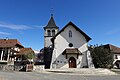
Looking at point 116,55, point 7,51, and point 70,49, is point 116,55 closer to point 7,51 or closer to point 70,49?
point 70,49

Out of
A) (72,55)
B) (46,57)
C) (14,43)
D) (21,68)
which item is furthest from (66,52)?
(14,43)

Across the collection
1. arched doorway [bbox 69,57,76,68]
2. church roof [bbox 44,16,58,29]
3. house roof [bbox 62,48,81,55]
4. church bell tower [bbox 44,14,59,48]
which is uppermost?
church roof [bbox 44,16,58,29]

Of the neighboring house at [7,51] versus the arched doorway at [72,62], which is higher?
the neighboring house at [7,51]

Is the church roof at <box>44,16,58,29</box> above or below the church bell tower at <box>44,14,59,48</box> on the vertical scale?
above

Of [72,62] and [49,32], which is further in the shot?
[49,32]

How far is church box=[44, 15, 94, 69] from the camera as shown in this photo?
28625 millimetres

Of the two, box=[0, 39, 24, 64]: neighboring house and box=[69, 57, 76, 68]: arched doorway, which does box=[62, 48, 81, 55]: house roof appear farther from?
box=[0, 39, 24, 64]: neighboring house

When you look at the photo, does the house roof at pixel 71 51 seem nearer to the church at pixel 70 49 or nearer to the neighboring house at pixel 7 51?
the church at pixel 70 49

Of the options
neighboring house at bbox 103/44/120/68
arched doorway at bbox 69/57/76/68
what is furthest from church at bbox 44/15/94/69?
neighboring house at bbox 103/44/120/68

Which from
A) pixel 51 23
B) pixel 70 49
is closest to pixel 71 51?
pixel 70 49

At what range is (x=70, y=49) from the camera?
29000mm

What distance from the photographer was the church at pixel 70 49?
93.9 ft

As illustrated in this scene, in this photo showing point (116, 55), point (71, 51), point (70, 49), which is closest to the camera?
point (71, 51)

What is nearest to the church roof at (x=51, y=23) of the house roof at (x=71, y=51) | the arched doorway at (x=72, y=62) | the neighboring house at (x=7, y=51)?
the neighboring house at (x=7, y=51)
